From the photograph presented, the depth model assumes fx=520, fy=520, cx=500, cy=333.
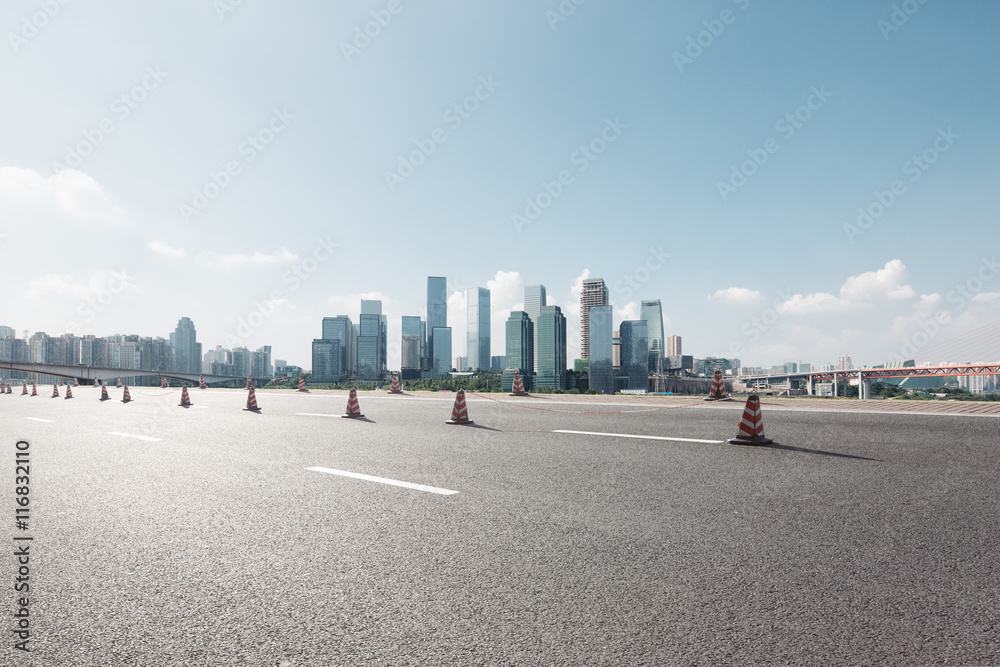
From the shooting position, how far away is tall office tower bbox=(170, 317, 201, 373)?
152 meters

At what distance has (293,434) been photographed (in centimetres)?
1049

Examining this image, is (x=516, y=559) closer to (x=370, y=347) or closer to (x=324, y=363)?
(x=324, y=363)

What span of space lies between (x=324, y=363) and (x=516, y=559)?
491 feet

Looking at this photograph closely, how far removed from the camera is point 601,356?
187 metres

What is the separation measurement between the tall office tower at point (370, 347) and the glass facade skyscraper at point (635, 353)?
87967 mm

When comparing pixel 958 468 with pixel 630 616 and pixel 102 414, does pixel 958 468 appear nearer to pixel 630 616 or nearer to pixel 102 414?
pixel 630 616

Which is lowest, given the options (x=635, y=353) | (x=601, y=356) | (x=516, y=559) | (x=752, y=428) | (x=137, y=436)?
(x=137, y=436)

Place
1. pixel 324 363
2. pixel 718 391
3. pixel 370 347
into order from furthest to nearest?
pixel 370 347
pixel 324 363
pixel 718 391

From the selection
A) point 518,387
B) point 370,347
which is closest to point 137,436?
point 518,387

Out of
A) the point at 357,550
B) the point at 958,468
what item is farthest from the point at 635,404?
the point at 357,550

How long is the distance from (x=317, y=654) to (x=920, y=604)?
3189 mm

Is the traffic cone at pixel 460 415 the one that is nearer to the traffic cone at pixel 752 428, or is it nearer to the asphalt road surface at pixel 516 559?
the asphalt road surface at pixel 516 559

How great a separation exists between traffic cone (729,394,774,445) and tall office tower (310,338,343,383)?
141m

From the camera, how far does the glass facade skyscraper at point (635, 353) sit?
186250mm
